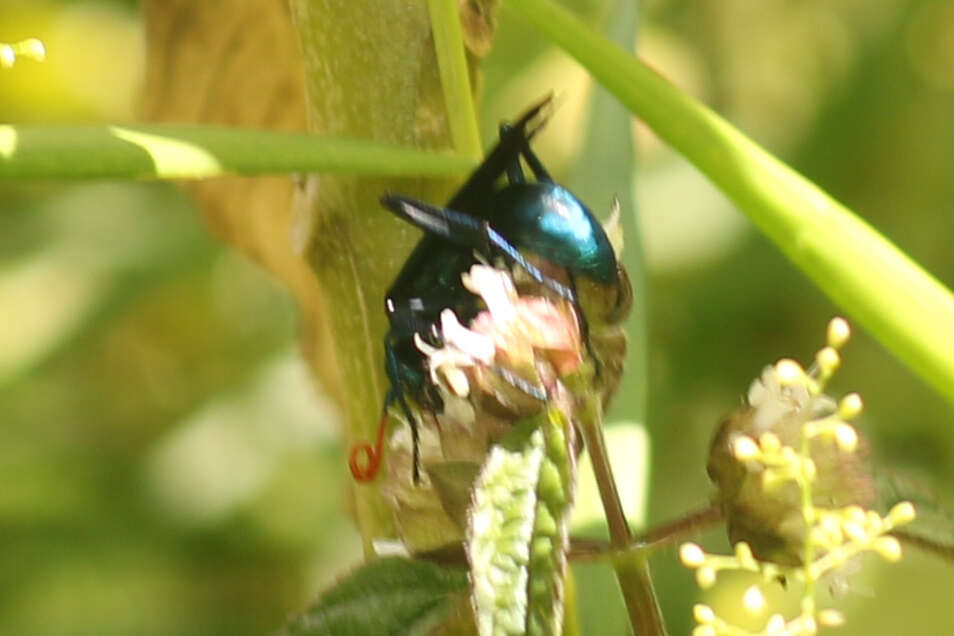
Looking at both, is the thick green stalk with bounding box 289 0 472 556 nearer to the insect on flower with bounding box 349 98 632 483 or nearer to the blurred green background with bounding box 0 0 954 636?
the insect on flower with bounding box 349 98 632 483

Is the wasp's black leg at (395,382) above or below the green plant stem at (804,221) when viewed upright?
below

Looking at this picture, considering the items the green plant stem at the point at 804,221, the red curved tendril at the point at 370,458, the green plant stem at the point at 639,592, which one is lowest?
the red curved tendril at the point at 370,458

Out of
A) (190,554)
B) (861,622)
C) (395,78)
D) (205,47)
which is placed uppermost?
(395,78)

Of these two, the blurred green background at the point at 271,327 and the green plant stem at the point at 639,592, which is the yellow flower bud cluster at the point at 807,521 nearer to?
the green plant stem at the point at 639,592

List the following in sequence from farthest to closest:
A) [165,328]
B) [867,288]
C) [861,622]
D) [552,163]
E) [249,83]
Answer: [165,328] < [552,163] < [861,622] < [249,83] < [867,288]

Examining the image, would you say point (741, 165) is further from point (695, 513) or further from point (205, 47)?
point (205, 47)

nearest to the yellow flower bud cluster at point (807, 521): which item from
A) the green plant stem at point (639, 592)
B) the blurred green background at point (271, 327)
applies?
the green plant stem at point (639, 592)

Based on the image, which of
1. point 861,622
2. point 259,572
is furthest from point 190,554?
point 861,622
